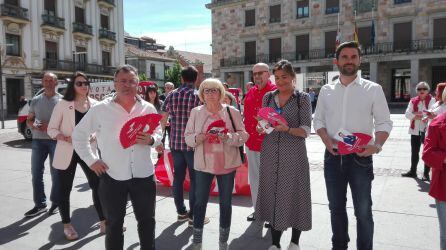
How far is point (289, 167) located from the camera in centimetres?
357

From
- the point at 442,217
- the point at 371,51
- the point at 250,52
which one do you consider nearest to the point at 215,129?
the point at 442,217

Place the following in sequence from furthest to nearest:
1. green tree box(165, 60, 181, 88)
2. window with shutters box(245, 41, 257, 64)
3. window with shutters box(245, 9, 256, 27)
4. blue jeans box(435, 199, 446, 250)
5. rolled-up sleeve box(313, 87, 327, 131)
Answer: green tree box(165, 60, 181, 88) → window with shutters box(245, 41, 257, 64) → window with shutters box(245, 9, 256, 27) → rolled-up sleeve box(313, 87, 327, 131) → blue jeans box(435, 199, 446, 250)

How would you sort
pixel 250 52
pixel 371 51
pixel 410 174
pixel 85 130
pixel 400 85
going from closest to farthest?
1. pixel 85 130
2. pixel 410 174
3. pixel 371 51
4. pixel 400 85
5. pixel 250 52

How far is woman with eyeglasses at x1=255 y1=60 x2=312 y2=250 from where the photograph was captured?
3.58 metres

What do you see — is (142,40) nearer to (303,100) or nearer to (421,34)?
(421,34)

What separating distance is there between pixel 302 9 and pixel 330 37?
3.86 metres

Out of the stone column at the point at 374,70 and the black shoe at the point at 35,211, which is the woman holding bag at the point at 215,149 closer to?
the black shoe at the point at 35,211

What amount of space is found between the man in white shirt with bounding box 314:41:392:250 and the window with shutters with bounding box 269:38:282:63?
3335cm

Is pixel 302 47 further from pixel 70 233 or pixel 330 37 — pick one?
pixel 70 233

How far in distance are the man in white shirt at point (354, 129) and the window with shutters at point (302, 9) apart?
33076 mm

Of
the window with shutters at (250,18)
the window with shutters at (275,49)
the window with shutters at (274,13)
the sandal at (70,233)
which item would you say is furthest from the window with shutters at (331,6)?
the sandal at (70,233)

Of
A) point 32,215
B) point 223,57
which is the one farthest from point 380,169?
point 223,57

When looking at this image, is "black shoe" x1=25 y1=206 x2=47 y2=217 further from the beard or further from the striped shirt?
the beard

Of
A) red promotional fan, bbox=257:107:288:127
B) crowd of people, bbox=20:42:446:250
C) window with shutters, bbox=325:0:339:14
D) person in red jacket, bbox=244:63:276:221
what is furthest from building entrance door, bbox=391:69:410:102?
red promotional fan, bbox=257:107:288:127
